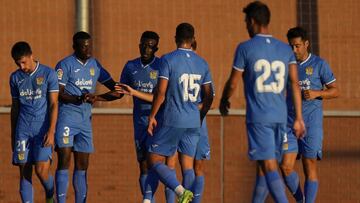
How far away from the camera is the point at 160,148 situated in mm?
14258

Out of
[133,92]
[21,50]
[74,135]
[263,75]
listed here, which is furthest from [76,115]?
[263,75]

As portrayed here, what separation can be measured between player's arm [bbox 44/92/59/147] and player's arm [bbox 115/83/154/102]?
31.7 inches

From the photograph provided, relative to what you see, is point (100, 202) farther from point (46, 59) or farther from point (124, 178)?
point (46, 59)

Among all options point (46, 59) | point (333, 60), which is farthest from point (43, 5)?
point (333, 60)

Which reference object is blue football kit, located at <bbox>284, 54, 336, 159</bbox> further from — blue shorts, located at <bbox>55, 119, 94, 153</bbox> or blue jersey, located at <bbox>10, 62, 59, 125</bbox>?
blue jersey, located at <bbox>10, 62, 59, 125</bbox>

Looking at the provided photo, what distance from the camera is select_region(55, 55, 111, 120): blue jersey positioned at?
15.7m

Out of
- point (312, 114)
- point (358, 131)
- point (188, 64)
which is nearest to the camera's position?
point (188, 64)

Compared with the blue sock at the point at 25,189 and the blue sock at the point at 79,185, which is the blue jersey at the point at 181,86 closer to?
the blue sock at the point at 79,185

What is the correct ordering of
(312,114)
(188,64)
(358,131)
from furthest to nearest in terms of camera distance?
(358,131), (312,114), (188,64)

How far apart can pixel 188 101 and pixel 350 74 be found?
4.87 metres

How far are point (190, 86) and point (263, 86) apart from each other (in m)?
1.76

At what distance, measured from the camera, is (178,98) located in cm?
1417

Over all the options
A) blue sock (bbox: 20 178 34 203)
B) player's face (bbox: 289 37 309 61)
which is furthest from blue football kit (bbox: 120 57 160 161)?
player's face (bbox: 289 37 309 61)

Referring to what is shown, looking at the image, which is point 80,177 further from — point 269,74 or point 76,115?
point 269,74
